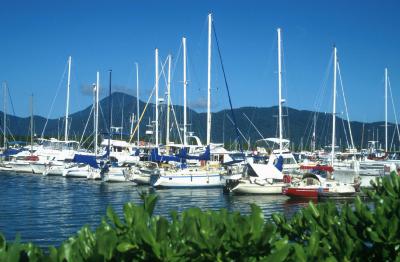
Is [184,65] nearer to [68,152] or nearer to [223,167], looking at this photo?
[223,167]

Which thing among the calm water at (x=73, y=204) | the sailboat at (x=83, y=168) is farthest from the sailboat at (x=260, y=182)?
the sailboat at (x=83, y=168)

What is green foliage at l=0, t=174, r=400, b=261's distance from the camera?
4.88m

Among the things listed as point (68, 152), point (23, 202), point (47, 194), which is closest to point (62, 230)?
point (23, 202)

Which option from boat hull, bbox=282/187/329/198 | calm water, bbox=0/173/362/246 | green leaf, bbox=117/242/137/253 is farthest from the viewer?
boat hull, bbox=282/187/329/198

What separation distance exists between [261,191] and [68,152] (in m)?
43.2

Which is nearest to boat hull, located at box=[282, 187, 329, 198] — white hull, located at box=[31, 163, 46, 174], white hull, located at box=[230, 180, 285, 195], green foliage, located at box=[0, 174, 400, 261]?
white hull, located at box=[230, 180, 285, 195]

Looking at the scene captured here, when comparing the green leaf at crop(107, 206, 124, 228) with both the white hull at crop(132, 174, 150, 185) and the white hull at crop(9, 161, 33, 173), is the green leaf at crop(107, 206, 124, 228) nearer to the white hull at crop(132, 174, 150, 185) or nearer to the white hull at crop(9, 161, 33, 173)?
the white hull at crop(132, 174, 150, 185)

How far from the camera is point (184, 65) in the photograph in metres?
59.4

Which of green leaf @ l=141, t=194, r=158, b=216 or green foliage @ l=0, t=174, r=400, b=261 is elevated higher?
green leaf @ l=141, t=194, r=158, b=216

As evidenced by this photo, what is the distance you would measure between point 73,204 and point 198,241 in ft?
107

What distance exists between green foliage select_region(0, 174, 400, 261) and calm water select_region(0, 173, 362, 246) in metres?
16.4

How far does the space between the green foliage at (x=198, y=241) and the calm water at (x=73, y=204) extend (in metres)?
16.4

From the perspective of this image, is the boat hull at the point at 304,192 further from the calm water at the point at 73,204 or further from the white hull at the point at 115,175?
the white hull at the point at 115,175

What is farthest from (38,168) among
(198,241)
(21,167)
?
(198,241)
